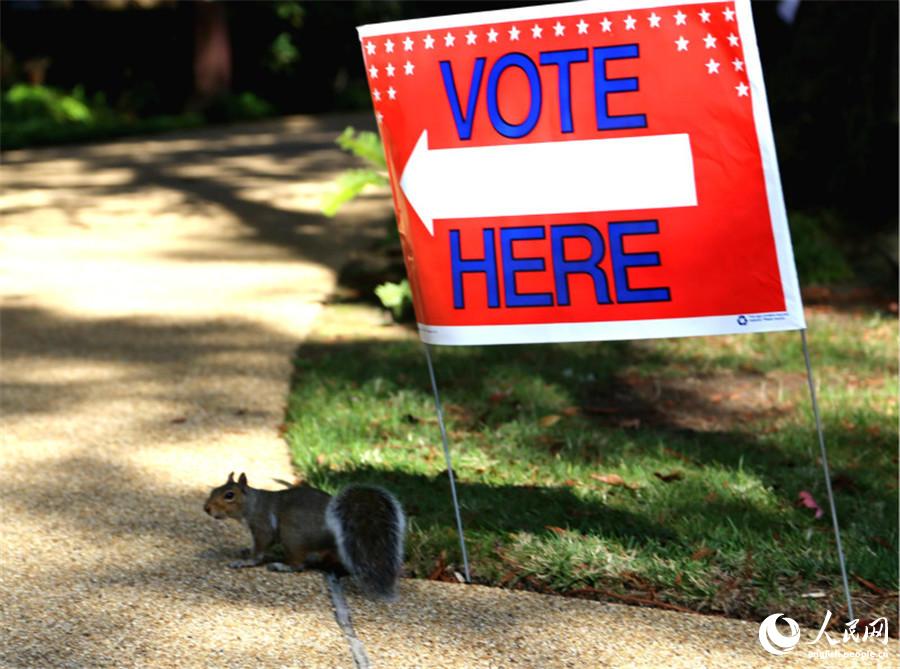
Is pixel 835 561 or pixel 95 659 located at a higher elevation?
pixel 95 659

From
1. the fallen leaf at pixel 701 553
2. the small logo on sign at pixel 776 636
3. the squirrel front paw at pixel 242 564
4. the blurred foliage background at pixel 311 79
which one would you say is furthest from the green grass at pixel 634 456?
the blurred foliage background at pixel 311 79

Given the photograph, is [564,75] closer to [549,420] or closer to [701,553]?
[701,553]

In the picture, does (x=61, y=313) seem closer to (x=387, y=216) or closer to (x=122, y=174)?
(x=387, y=216)

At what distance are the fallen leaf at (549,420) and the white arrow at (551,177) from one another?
213 cm

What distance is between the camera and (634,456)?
551 cm

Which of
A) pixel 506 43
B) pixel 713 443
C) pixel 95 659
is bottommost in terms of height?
pixel 713 443

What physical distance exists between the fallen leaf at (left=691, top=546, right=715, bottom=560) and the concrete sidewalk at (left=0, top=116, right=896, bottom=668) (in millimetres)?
434

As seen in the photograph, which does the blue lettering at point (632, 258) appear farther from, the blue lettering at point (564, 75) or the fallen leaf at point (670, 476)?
the fallen leaf at point (670, 476)

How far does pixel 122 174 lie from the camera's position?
13.5m

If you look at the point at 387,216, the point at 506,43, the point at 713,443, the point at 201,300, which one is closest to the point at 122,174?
the point at 387,216

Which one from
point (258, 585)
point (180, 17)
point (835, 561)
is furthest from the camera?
point (180, 17)

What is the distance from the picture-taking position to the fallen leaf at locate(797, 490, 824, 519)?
194 inches

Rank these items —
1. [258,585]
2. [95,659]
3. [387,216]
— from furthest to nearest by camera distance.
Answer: [387,216]
[258,585]
[95,659]

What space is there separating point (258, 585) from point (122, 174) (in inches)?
407
